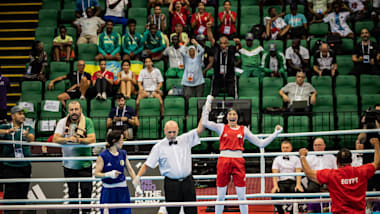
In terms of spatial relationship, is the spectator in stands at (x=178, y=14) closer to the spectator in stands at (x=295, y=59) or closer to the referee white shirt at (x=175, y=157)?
the spectator in stands at (x=295, y=59)

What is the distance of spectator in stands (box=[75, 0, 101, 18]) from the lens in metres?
13.0

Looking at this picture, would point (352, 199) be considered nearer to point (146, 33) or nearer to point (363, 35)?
point (363, 35)

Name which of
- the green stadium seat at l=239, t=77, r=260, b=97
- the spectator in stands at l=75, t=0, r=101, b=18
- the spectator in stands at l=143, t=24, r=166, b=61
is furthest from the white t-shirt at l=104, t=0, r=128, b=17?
the green stadium seat at l=239, t=77, r=260, b=97

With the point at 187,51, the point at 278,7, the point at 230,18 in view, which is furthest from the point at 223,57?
the point at 278,7

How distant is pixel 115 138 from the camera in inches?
248

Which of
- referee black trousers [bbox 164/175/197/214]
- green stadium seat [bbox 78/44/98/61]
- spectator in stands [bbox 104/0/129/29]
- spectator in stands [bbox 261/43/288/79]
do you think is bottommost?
referee black trousers [bbox 164/175/197/214]

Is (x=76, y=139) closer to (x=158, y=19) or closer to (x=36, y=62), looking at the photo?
(x=36, y=62)

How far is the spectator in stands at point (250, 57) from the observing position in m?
11.5

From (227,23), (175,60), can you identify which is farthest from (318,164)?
(227,23)

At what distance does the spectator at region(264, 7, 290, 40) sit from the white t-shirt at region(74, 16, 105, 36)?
4.02m

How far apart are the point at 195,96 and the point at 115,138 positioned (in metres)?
4.72

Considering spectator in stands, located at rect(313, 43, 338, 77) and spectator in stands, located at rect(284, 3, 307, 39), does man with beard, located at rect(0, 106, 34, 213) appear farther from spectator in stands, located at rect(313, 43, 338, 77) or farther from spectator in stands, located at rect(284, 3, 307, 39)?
spectator in stands, located at rect(284, 3, 307, 39)

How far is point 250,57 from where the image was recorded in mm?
A: 11539

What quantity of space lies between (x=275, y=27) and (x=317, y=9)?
4.57 ft
